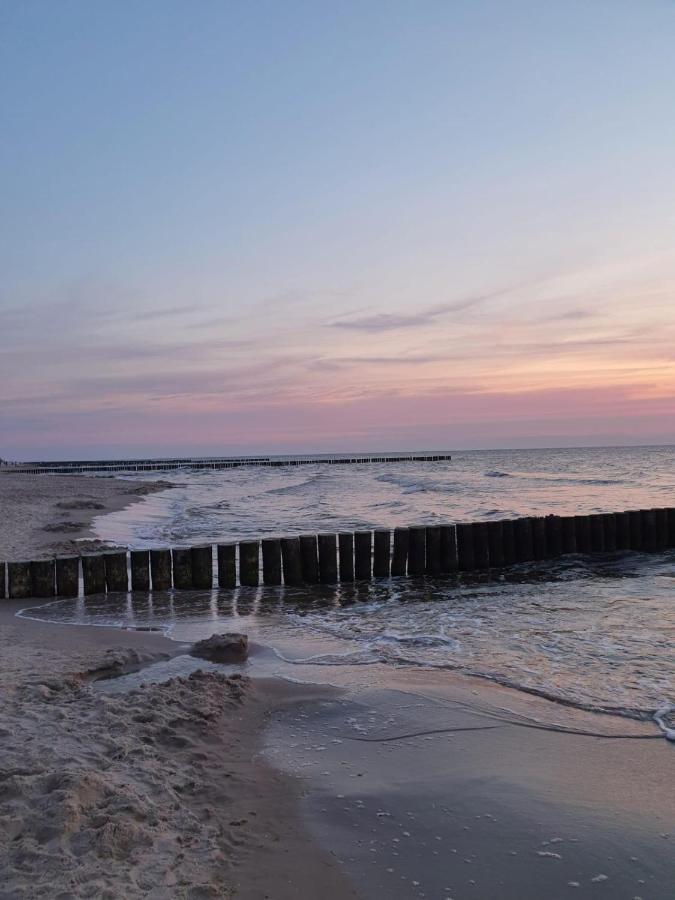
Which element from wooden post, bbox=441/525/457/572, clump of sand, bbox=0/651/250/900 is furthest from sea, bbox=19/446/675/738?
clump of sand, bbox=0/651/250/900

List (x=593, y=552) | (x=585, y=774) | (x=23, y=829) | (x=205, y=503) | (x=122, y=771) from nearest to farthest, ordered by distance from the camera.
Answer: (x=23, y=829)
(x=122, y=771)
(x=585, y=774)
(x=593, y=552)
(x=205, y=503)

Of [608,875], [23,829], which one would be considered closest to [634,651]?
[608,875]

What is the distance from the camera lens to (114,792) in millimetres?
3664

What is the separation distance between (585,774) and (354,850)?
1700mm

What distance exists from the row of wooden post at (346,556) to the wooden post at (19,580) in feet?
0.04

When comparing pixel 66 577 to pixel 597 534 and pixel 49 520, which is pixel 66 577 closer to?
pixel 597 534

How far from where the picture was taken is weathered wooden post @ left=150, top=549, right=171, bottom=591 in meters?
10.8

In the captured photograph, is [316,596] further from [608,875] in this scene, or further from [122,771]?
[608,875]

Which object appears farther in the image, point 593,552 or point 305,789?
point 593,552

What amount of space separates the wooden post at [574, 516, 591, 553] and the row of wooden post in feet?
0.07

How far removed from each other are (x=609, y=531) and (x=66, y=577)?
10.8 meters

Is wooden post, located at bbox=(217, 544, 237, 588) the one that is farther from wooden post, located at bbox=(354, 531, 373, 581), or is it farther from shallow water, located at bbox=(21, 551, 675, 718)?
wooden post, located at bbox=(354, 531, 373, 581)

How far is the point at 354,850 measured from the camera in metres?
3.43

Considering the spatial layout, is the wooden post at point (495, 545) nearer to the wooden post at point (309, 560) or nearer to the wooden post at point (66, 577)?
the wooden post at point (309, 560)
